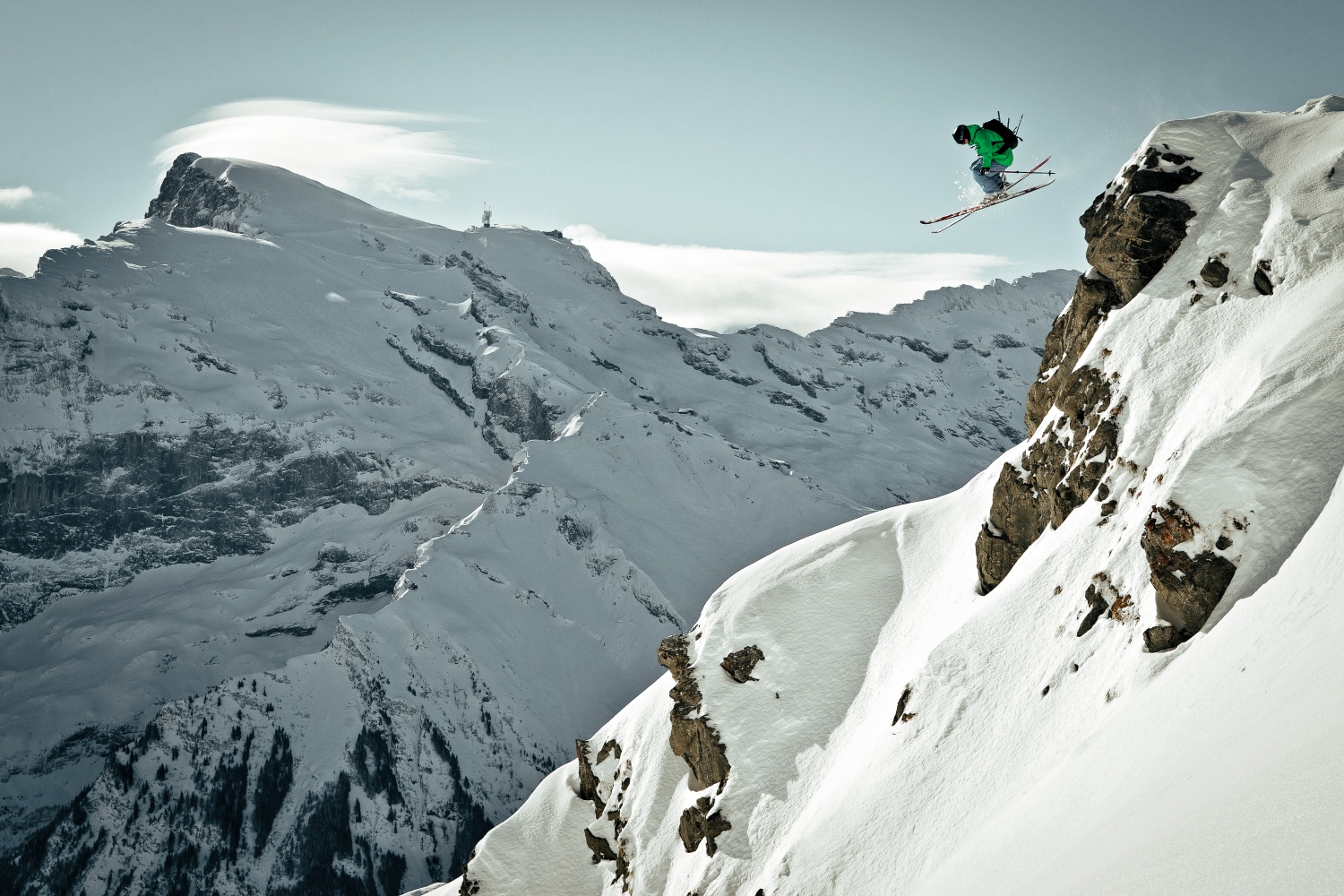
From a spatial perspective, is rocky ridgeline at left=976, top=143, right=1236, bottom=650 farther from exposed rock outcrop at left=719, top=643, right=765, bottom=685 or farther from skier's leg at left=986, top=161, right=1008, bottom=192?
exposed rock outcrop at left=719, top=643, right=765, bottom=685

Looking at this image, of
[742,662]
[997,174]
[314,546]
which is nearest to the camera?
[997,174]

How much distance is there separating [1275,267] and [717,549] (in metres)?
107

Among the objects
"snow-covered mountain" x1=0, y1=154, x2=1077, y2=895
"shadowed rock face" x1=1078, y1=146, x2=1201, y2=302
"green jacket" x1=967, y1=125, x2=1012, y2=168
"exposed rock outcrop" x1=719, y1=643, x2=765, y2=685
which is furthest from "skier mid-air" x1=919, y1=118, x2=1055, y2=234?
"snow-covered mountain" x1=0, y1=154, x2=1077, y2=895

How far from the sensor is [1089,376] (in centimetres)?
3266

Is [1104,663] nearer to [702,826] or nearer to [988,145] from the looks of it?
[988,145]

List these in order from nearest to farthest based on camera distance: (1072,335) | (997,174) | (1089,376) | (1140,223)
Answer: (997,174) → (1089,376) → (1140,223) → (1072,335)

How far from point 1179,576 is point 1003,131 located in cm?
1233

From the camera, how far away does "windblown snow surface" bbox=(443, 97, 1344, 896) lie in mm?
16203

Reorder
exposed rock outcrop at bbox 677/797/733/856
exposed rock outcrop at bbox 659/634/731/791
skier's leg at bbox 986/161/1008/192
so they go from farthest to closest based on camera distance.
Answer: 1. exposed rock outcrop at bbox 659/634/731/791
2. exposed rock outcrop at bbox 677/797/733/856
3. skier's leg at bbox 986/161/1008/192

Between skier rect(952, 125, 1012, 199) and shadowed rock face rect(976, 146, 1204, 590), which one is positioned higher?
skier rect(952, 125, 1012, 199)

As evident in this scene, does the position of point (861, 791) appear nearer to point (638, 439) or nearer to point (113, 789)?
point (113, 789)

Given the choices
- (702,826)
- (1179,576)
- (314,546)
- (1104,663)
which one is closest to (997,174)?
(1179,576)

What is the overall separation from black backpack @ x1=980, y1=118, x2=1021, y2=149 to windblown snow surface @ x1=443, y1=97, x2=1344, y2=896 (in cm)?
864

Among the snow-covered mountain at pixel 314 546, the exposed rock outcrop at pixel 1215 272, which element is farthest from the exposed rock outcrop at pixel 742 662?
the snow-covered mountain at pixel 314 546
